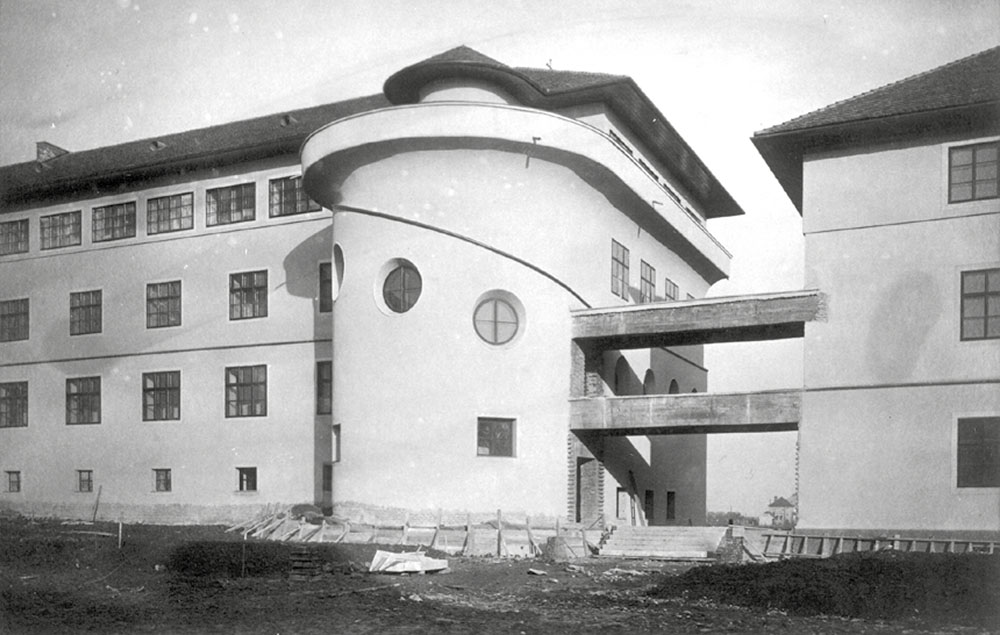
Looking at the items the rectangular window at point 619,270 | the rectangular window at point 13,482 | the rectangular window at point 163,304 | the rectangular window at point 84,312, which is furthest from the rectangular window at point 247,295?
the rectangular window at point 619,270

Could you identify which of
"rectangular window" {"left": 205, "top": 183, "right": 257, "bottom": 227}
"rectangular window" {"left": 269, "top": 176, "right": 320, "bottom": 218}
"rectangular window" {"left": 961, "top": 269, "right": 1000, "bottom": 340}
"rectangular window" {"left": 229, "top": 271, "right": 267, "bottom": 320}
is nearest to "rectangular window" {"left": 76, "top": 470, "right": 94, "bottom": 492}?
"rectangular window" {"left": 229, "top": 271, "right": 267, "bottom": 320}

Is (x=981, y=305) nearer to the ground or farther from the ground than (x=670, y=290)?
nearer to the ground

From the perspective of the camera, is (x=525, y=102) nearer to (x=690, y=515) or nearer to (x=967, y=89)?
(x=967, y=89)

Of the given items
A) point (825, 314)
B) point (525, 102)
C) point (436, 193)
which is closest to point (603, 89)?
point (525, 102)

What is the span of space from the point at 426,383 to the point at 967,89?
1417cm

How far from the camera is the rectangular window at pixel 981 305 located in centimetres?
2522

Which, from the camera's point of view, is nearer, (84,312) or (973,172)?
(973,172)

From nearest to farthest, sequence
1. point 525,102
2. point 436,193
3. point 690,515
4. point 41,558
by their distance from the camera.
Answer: point 41,558
point 436,193
point 525,102
point 690,515

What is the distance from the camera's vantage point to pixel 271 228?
36.4 meters

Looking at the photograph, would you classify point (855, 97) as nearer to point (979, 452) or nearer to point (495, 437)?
point (979, 452)

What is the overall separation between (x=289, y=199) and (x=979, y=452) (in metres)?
21.4

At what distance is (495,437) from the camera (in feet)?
94.8

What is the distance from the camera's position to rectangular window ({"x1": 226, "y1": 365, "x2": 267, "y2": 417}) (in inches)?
1410

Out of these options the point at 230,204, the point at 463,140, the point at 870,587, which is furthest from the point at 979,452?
the point at 230,204
